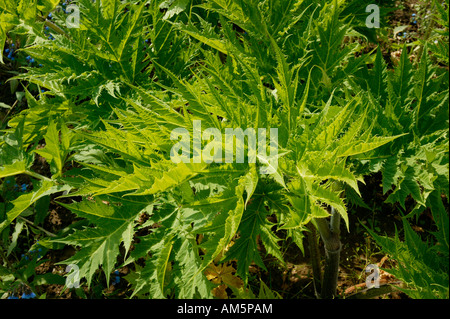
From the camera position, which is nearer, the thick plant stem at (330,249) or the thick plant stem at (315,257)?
the thick plant stem at (330,249)

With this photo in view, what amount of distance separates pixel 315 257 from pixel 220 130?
90 centimetres

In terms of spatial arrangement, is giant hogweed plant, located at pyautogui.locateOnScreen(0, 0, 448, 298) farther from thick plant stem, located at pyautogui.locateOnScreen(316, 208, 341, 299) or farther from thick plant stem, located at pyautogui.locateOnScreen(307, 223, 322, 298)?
thick plant stem, located at pyautogui.locateOnScreen(307, 223, 322, 298)

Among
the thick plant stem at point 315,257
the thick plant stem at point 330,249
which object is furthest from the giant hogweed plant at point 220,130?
the thick plant stem at point 315,257

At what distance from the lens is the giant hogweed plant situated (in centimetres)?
90

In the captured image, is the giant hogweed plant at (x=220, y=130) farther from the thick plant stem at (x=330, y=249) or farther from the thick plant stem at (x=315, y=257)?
the thick plant stem at (x=315, y=257)

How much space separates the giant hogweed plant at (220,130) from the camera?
0.90m

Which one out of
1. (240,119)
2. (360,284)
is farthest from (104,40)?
(360,284)

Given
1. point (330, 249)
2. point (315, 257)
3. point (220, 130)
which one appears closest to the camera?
→ point (220, 130)

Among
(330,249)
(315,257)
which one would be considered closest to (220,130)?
(330,249)

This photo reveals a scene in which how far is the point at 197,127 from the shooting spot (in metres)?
0.94

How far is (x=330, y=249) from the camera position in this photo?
1.43m

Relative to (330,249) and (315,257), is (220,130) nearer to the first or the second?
(330,249)

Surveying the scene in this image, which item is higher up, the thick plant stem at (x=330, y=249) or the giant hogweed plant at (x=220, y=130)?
the giant hogweed plant at (x=220, y=130)

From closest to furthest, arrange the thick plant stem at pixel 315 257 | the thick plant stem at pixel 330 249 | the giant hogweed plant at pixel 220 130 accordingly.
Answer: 1. the giant hogweed plant at pixel 220 130
2. the thick plant stem at pixel 330 249
3. the thick plant stem at pixel 315 257
